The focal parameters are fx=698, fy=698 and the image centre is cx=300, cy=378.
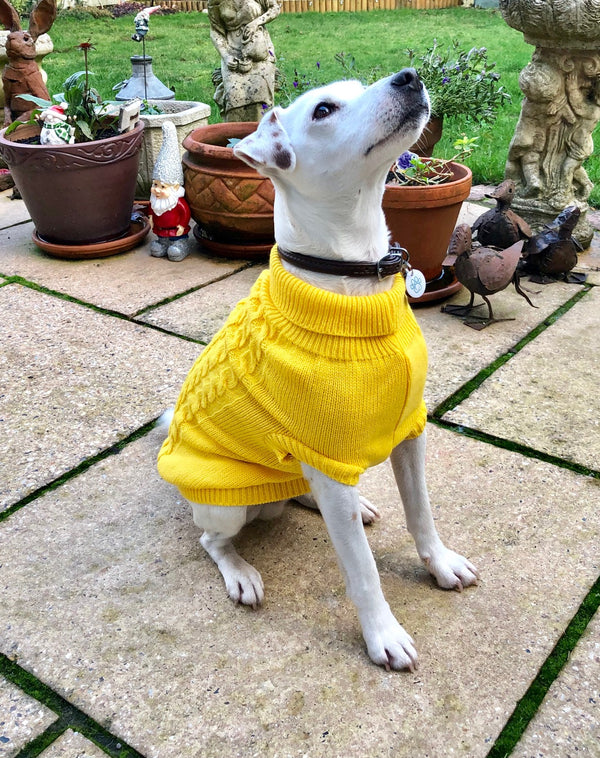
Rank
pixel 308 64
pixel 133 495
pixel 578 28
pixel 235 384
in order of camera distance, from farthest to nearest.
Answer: pixel 308 64 < pixel 578 28 < pixel 133 495 < pixel 235 384

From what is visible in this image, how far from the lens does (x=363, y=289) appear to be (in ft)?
5.88

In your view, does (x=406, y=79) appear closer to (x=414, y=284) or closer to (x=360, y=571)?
(x=414, y=284)

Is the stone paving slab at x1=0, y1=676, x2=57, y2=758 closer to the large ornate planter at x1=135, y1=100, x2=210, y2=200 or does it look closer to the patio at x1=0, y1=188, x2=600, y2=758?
the patio at x1=0, y1=188, x2=600, y2=758

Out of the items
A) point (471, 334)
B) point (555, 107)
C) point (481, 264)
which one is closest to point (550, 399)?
point (471, 334)

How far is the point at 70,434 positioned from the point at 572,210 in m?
2.92

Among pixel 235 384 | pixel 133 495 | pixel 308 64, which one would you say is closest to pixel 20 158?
pixel 133 495

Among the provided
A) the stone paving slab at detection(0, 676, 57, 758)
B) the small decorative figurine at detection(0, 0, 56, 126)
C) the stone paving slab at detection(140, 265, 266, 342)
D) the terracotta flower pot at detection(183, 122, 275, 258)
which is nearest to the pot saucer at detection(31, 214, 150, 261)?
the terracotta flower pot at detection(183, 122, 275, 258)

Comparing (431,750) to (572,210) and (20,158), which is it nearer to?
(572,210)

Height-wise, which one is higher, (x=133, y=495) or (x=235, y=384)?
(x=235, y=384)

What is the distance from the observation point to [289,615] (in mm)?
2105

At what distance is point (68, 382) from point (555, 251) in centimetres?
272

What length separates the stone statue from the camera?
6012 millimetres

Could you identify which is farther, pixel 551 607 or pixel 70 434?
pixel 70 434

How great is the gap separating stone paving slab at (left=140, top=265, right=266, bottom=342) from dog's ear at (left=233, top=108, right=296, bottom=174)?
6.31 feet
